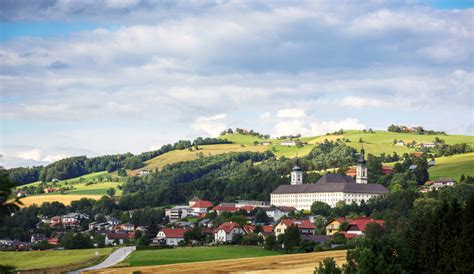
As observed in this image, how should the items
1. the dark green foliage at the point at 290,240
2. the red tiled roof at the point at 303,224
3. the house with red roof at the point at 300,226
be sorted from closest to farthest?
1. the dark green foliage at the point at 290,240
2. the house with red roof at the point at 300,226
3. the red tiled roof at the point at 303,224

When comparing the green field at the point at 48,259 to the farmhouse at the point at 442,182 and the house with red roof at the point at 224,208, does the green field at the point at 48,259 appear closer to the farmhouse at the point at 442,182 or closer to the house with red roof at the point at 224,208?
the house with red roof at the point at 224,208

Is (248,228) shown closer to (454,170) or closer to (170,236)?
(170,236)

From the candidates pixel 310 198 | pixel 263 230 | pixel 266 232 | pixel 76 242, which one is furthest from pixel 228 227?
pixel 310 198

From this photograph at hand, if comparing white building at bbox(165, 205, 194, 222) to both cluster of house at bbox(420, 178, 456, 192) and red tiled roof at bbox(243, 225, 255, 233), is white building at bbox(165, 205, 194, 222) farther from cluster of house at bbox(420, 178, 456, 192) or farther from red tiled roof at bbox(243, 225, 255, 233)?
cluster of house at bbox(420, 178, 456, 192)

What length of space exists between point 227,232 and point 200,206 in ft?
197

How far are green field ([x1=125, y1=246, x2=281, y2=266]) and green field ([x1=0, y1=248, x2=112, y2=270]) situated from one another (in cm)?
486

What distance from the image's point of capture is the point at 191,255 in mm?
90375

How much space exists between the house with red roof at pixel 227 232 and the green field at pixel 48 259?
23.4 metres

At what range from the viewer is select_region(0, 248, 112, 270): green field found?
Result: 8544cm

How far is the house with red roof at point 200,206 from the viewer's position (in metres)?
184

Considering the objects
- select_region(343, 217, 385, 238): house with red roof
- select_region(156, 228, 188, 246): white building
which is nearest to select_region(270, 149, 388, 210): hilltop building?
select_region(343, 217, 385, 238): house with red roof

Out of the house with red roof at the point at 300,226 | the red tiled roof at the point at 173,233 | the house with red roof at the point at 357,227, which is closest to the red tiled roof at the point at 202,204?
the house with red roof at the point at 300,226

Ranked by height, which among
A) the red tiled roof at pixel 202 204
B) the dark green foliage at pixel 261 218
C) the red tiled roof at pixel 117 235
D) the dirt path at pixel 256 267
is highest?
the red tiled roof at pixel 202 204

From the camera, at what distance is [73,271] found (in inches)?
2997
